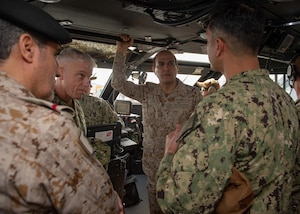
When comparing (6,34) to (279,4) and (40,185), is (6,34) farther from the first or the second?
(279,4)

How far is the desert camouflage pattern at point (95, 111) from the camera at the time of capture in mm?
2944

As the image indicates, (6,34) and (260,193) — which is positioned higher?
(6,34)

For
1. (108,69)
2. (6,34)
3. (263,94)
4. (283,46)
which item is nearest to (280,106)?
(263,94)

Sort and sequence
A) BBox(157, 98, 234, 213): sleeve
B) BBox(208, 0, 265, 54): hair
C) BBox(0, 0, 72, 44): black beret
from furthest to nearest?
BBox(208, 0, 265, 54): hair → BBox(157, 98, 234, 213): sleeve → BBox(0, 0, 72, 44): black beret

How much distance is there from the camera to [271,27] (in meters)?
2.20

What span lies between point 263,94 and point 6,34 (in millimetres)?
1122

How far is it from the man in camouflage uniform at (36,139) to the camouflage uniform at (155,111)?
1805mm

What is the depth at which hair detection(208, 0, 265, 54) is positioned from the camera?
130 cm

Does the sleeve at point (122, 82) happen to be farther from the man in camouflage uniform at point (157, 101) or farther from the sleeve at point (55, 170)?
the sleeve at point (55, 170)

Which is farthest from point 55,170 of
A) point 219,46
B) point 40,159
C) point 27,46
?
point 219,46

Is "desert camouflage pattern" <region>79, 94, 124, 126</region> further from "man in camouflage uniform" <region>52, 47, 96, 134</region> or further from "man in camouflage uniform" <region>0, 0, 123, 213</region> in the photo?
"man in camouflage uniform" <region>0, 0, 123, 213</region>

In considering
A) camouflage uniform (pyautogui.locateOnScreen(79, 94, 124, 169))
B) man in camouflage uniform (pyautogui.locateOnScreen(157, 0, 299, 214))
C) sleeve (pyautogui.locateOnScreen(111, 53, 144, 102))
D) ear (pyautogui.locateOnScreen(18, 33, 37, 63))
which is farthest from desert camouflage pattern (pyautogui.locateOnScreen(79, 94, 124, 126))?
ear (pyautogui.locateOnScreen(18, 33, 37, 63))

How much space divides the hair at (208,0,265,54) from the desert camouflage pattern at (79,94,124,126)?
1.96 meters

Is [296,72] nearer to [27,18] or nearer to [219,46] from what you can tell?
[219,46]
